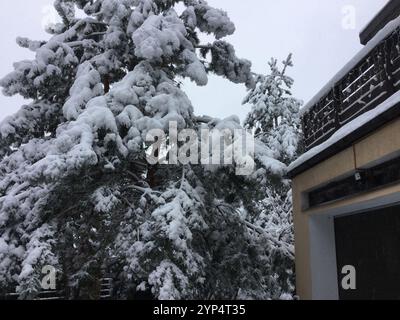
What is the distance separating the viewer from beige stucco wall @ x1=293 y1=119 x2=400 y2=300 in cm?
528

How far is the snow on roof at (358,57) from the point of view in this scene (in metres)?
5.45

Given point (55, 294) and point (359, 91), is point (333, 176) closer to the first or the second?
point (359, 91)

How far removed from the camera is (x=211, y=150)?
843cm

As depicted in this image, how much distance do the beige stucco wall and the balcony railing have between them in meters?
0.57

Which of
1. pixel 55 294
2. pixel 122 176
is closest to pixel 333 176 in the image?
pixel 122 176

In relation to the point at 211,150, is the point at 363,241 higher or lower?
lower

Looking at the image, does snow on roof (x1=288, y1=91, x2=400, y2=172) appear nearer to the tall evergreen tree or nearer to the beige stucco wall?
the beige stucco wall

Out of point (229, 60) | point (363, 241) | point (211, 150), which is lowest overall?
point (363, 241)

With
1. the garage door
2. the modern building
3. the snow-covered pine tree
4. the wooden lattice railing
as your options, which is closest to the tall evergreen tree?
the wooden lattice railing

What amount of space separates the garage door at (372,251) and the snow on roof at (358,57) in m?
2.19

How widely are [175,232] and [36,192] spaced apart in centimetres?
A: 353
